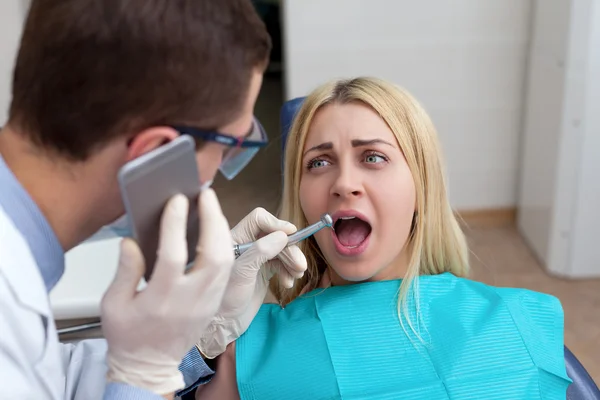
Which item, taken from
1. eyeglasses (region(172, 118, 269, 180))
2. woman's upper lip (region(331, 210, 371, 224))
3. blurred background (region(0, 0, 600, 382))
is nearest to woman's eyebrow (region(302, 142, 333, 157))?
woman's upper lip (region(331, 210, 371, 224))

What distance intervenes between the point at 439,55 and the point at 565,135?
0.67m

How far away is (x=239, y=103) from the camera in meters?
0.92

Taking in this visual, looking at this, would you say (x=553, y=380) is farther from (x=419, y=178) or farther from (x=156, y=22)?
(x=156, y=22)

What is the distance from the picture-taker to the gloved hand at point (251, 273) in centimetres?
131

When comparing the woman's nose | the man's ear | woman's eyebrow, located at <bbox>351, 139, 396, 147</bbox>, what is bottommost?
the woman's nose

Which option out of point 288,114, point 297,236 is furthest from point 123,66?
point 288,114

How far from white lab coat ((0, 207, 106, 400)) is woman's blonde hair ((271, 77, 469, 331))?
70cm

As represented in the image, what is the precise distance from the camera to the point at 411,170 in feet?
4.80

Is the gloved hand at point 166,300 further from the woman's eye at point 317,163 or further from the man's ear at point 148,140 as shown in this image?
the woman's eye at point 317,163

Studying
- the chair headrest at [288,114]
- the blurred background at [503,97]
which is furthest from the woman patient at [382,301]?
the blurred background at [503,97]

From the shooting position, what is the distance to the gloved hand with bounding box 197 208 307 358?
1.31m

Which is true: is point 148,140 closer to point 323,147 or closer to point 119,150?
point 119,150

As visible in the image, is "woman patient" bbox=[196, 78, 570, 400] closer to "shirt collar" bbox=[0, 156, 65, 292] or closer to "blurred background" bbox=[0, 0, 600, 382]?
"shirt collar" bbox=[0, 156, 65, 292]

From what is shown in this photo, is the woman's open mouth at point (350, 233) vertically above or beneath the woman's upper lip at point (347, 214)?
beneath
